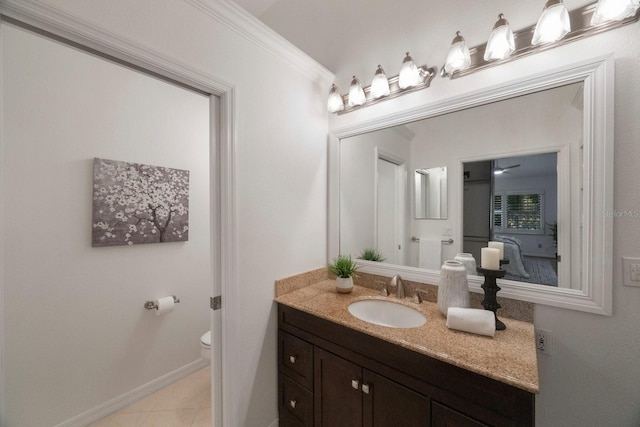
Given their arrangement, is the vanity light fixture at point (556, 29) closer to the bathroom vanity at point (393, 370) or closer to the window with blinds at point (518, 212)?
the window with blinds at point (518, 212)

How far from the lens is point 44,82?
1528 mm

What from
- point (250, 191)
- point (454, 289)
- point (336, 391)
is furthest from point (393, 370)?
point (250, 191)

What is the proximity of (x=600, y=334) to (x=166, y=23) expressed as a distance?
2.24 metres

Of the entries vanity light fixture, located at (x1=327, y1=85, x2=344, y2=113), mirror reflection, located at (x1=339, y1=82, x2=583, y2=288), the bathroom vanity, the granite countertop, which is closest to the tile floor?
the bathroom vanity

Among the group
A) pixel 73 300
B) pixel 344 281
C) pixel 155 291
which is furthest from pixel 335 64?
pixel 73 300

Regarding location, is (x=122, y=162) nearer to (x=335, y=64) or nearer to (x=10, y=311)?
(x=10, y=311)

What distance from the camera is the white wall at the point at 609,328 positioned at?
0.97 meters

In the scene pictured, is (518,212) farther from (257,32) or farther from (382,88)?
(257,32)

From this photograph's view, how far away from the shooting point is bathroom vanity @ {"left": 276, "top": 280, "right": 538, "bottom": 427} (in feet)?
2.79

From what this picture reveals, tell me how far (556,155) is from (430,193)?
1.88ft

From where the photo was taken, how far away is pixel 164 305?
198 centimetres

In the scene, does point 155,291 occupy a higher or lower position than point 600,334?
lower

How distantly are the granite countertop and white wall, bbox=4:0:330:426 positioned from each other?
0.31 m

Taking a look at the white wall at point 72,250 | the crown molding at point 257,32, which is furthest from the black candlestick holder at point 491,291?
the crown molding at point 257,32
